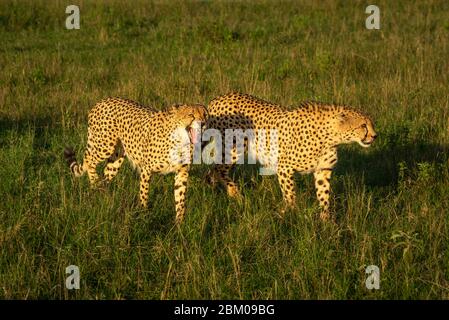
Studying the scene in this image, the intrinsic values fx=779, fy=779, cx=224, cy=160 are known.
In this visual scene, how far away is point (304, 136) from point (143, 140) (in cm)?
104

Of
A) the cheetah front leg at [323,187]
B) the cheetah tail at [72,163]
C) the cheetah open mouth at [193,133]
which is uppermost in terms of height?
the cheetah open mouth at [193,133]

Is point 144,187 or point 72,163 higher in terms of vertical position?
point 72,163

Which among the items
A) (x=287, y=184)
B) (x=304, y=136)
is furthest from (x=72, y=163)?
(x=304, y=136)

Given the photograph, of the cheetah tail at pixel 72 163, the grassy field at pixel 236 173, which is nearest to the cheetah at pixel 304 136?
the grassy field at pixel 236 173

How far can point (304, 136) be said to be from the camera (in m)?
5.02

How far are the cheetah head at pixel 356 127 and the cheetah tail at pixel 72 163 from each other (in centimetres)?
186

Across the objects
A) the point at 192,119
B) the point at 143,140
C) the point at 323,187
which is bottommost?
the point at 323,187

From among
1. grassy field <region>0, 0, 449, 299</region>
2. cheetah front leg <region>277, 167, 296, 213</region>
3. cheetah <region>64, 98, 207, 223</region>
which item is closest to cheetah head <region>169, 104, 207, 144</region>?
cheetah <region>64, 98, 207, 223</region>

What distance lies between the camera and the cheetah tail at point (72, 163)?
17.8 feet

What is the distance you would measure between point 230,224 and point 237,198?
1.53 feet

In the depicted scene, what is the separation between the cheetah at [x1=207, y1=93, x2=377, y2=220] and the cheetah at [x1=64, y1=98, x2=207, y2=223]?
1.07ft

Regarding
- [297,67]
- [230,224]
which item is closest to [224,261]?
[230,224]

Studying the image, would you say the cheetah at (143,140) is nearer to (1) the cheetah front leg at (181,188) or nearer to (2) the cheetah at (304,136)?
(1) the cheetah front leg at (181,188)

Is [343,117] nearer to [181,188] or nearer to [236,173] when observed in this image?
[181,188]
